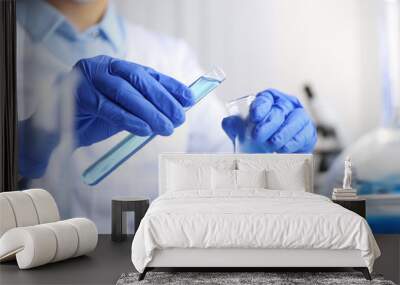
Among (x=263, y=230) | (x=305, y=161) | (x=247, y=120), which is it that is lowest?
(x=263, y=230)

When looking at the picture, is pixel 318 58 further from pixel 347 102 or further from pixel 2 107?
pixel 2 107

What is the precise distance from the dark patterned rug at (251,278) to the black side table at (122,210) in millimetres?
1447

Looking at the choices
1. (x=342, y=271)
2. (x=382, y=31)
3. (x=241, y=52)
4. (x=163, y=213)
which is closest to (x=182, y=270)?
(x=163, y=213)

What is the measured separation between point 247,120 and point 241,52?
0.70m

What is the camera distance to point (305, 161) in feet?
20.7

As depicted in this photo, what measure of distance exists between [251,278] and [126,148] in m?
2.59

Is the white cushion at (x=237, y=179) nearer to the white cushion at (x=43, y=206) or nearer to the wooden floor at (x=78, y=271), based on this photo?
the wooden floor at (x=78, y=271)

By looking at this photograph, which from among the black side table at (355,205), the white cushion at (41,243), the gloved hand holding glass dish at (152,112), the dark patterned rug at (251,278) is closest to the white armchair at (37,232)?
the white cushion at (41,243)

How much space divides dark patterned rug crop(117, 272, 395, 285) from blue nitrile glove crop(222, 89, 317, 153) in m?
2.06

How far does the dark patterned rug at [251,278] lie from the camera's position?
4371mm

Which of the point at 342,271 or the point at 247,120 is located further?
the point at 247,120

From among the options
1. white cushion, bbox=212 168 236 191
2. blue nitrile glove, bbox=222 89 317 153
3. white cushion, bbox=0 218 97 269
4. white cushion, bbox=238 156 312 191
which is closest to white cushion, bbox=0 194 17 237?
white cushion, bbox=0 218 97 269

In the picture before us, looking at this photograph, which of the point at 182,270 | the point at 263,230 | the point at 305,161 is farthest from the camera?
the point at 305,161

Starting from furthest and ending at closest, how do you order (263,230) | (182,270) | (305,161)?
(305,161) → (182,270) → (263,230)
